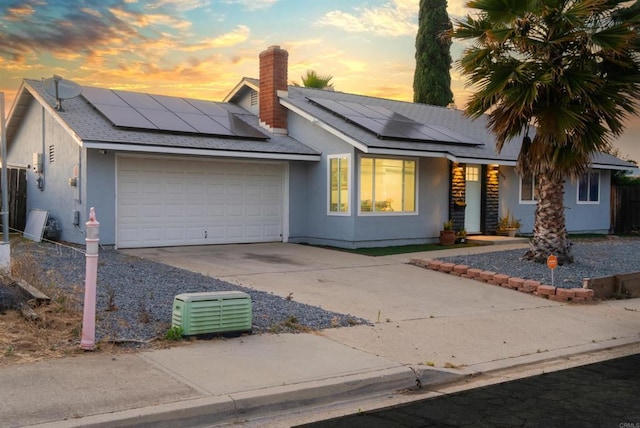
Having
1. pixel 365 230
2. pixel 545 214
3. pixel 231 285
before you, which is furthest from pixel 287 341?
pixel 365 230

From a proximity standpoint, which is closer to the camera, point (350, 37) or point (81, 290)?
point (81, 290)

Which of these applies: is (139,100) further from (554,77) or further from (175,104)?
(554,77)

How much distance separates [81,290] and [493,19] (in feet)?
31.9

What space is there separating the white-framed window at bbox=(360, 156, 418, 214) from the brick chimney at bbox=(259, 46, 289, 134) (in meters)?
3.64

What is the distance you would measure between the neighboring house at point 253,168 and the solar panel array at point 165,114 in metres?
0.06

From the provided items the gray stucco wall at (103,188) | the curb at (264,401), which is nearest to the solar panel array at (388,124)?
the gray stucco wall at (103,188)

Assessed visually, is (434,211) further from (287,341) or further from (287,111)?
(287,341)

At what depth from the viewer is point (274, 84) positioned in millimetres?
19859

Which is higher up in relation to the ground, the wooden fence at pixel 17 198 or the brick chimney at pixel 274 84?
the brick chimney at pixel 274 84

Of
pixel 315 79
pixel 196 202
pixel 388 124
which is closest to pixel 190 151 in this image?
pixel 196 202

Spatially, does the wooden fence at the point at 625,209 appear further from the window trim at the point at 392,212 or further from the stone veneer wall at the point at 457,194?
the window trim at the point at 392,212

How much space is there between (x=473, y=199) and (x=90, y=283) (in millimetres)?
16479

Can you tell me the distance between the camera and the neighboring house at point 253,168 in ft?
52.6

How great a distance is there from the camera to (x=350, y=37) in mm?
20156
